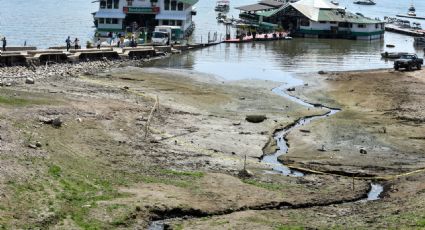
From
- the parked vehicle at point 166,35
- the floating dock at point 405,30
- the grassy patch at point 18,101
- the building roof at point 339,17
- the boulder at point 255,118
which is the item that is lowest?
the boulder at point 255,118

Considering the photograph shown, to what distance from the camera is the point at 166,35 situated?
76.6m

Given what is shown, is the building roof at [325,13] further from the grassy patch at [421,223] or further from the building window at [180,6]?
the grassy patch at [421,223]

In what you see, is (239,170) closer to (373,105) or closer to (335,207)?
(335,207)

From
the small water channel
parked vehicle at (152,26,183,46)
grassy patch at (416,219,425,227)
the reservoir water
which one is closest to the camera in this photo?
grassy patch at (416,219,425,227)

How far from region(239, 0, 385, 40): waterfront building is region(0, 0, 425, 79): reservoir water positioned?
7.83 feet

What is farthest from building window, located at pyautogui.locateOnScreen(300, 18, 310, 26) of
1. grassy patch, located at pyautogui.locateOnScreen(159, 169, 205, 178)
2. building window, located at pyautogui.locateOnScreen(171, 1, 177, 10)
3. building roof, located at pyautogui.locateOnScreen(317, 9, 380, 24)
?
grassy patch, located at pyautogui.locateOnScreen(159, 169, 205, 178)

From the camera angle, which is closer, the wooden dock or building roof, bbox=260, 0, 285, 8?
the wooden dock

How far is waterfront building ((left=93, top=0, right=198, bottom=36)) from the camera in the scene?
84562 mm

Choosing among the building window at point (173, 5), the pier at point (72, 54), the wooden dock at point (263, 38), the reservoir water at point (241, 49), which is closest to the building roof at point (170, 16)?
the building window at point (173, 5)

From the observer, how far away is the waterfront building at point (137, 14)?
84.6 meters

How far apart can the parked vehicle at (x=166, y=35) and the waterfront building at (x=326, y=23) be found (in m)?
25.0

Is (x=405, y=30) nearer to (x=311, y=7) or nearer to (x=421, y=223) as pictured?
(x=311, y=7)

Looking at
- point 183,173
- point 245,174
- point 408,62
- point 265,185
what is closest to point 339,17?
point 408,62

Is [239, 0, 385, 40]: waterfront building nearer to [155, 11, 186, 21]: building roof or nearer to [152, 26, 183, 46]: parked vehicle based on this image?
[155, 11, 186, 21]: building roof
